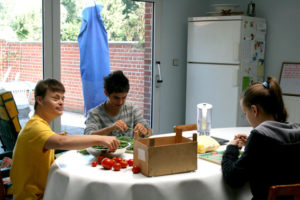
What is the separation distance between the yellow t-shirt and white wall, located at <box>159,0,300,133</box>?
2.78 m

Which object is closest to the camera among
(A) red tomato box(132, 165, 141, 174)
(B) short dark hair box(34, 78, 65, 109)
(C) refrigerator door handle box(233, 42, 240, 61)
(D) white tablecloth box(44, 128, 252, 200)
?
(D) white tablecloth box(44, 128, 252, 200)

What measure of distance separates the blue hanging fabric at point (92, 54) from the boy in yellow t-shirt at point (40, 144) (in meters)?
1.73

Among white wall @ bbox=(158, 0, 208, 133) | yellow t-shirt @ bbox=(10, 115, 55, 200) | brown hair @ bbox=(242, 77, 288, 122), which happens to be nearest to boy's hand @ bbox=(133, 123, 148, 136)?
yellow t-shirt @ bbox=(10, 115, 55, 200)

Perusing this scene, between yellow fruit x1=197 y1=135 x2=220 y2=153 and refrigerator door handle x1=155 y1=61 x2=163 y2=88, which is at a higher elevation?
refrigerator door handle x1=155 y1=61 x2=163 y2=88

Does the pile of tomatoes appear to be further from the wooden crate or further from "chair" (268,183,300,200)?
"chair" (268,183,300,200)

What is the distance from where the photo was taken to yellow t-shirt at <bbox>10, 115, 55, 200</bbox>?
2095 millimetres

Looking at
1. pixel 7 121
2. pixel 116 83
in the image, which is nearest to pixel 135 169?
pixel 116 83

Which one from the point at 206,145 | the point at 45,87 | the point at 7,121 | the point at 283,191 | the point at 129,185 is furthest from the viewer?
the point at 7,121

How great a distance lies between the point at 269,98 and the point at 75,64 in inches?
94.8

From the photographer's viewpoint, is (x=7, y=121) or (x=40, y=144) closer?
(x=40, y=144)

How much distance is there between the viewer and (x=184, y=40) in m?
4.97

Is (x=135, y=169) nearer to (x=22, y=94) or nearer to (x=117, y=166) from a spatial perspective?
(x=117, y=166)

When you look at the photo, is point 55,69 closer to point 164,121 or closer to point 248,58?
point 164,121

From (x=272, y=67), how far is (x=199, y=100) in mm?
950
